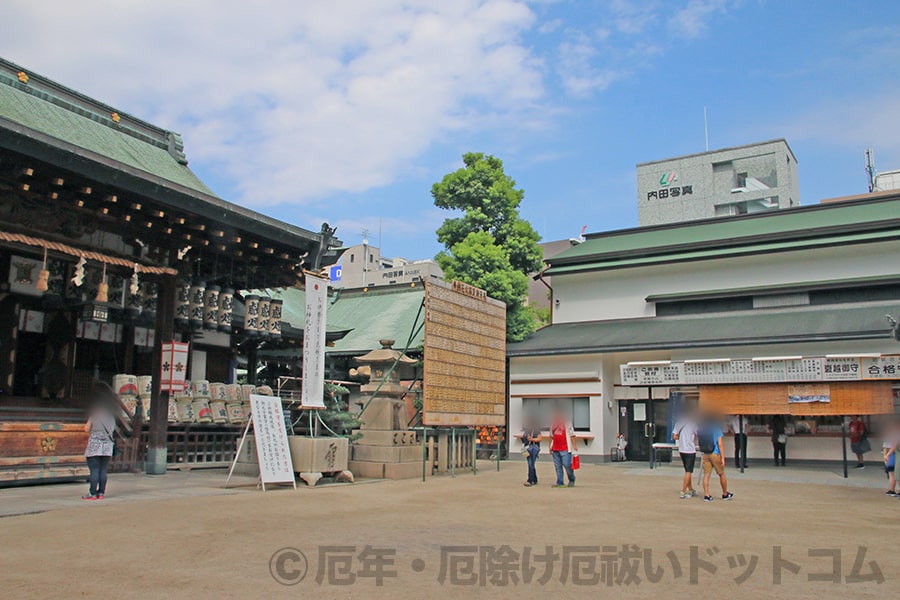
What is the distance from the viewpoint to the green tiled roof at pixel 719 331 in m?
21.4

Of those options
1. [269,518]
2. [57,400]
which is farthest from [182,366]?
[269,518]

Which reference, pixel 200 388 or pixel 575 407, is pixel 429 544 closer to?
pixel 200 388

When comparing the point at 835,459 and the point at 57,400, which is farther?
the point at 835,459

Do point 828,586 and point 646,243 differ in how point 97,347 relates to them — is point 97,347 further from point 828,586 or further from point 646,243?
point 646,243

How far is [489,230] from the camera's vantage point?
29.2m

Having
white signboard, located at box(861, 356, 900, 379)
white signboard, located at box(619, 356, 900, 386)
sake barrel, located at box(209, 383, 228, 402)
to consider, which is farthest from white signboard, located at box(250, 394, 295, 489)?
white signboard, located at box(861, 356, 900, 379)

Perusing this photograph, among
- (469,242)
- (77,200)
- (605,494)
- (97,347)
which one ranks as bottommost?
(605,494)

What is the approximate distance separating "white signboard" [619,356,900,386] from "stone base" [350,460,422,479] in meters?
8.67

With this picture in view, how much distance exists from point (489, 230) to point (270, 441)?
17488 mm

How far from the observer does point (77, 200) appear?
13.2 meters

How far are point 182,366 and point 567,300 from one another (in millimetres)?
18075

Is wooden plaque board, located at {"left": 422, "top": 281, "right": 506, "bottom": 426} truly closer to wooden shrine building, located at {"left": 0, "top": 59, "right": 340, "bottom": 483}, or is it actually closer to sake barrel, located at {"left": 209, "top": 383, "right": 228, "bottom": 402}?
wooden shrine building, located at {"left": 0, "top": 59, "right": 340, "bottom": 483}

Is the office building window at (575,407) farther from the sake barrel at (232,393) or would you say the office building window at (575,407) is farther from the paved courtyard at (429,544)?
the paved courtyard at (429,544)

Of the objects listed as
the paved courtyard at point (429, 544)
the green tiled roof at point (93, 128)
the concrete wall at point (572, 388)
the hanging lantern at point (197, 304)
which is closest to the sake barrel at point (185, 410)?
the hanging lantern at point (197, 304)
